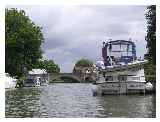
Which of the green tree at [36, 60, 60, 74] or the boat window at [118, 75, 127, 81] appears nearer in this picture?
the green tree at [36, 60, 60, 74]

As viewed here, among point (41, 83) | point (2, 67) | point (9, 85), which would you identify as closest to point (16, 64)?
point (9, 85)

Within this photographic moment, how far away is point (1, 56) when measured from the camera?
12.2 feet

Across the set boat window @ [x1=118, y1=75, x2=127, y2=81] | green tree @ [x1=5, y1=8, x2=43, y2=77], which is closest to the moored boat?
boat window @ [x1=118, y1=75, x2=127, y2=81]

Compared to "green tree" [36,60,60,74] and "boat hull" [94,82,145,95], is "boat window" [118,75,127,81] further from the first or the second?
"green tree" [36,60,60,74]

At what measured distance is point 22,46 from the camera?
11.0 meters

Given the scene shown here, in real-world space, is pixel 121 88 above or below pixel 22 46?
below

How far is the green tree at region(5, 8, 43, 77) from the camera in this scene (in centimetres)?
984

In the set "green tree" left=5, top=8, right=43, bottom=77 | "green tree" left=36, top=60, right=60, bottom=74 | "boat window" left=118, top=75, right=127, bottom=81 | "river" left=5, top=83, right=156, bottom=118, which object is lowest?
"river" left=5, top=83, right=156, bottom=118

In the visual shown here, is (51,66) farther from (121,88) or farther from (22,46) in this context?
(121,88)

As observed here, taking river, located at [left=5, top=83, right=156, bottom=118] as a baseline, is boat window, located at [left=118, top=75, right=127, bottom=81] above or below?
above

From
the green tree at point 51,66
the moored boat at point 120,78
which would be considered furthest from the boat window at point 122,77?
the green tree at point 51,66

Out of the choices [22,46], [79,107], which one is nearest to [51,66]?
[79,107]

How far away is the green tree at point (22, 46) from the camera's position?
32.3 ft
